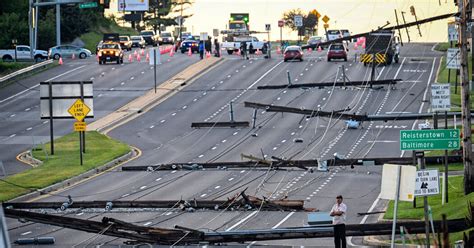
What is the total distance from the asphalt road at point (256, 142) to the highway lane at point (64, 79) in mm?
649

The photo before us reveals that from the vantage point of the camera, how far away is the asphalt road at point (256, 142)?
122ft

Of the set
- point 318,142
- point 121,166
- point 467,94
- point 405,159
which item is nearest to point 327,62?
point 318,142

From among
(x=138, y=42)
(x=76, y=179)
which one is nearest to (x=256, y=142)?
(x=76, y=179)

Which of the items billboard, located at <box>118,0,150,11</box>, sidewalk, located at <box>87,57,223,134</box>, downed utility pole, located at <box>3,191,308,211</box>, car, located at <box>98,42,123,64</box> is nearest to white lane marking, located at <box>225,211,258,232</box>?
downed utility pole, located at <box>3,191,308,211</box>

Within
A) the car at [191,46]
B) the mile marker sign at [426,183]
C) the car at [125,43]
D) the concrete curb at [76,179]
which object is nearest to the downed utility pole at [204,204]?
the concrete curb at [76,179]

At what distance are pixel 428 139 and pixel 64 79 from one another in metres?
58.9

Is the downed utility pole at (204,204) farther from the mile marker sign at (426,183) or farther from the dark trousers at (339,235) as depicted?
the dark trousers at (339,235)

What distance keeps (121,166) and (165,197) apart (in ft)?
37.6

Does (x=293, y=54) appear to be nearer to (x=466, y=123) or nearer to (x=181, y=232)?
(x=466, y=123)

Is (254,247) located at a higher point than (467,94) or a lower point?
lower

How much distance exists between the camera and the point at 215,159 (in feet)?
178

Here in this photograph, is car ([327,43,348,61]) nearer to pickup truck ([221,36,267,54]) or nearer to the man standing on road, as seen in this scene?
pickup truck ([221,36,267,54])

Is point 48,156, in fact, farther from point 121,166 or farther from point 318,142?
point 318,142

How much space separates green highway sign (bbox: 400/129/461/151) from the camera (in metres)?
28.7
